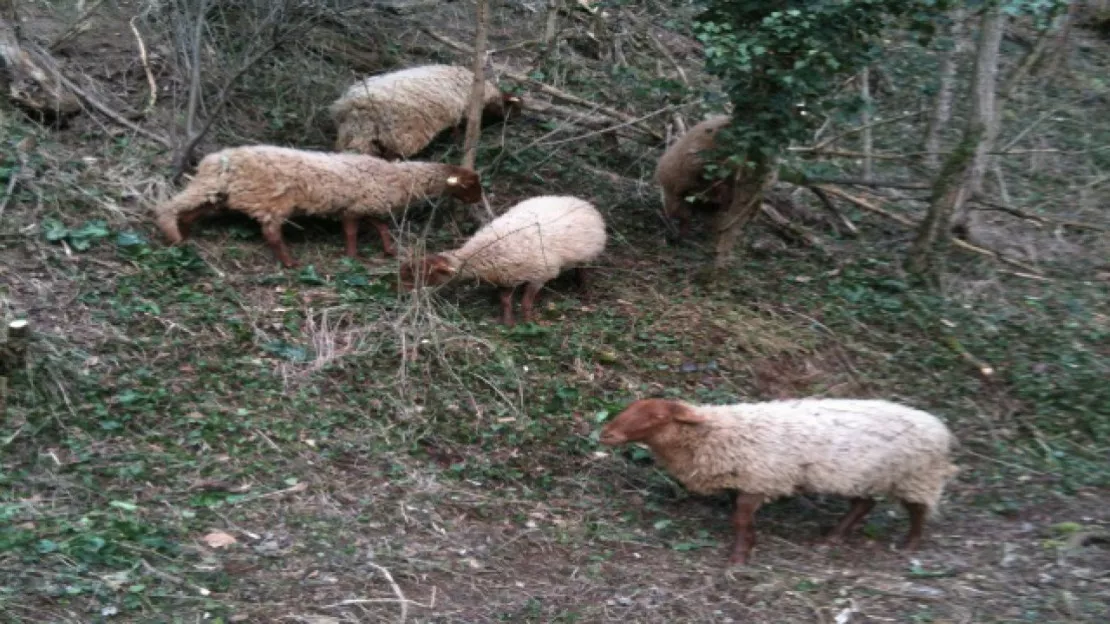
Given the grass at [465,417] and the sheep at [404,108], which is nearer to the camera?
the grass at [465,417]

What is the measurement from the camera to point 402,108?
9.70 m

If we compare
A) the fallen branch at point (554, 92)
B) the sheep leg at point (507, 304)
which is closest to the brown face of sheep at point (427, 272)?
the sheep leg at point (507, 304)

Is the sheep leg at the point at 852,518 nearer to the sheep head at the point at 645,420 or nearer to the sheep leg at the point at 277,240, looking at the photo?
the sheep head at the point at 645,420

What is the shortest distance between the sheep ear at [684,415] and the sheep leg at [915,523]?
124 centimetres

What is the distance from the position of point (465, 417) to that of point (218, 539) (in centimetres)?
193

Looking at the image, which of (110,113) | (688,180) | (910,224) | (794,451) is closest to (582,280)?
(688,180)

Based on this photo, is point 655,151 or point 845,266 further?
point 655,151

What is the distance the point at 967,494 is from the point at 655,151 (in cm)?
470

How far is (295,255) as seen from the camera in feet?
27.9

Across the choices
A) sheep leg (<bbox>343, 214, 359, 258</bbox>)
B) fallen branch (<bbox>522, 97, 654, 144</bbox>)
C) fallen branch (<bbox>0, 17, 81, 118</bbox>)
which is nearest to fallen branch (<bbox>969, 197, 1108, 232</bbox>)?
fallen branch (<bbox>522, 97, 654, 144</bbox>)

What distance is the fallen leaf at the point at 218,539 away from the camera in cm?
553

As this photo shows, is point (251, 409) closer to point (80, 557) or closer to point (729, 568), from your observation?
point (80, 557)

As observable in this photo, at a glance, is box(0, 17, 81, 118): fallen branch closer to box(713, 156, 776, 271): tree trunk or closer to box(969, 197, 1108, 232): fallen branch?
box(713, 156, 776, 271): tree trunk

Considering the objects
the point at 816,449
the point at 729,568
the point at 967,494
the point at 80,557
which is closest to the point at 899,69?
the point at 967,494
